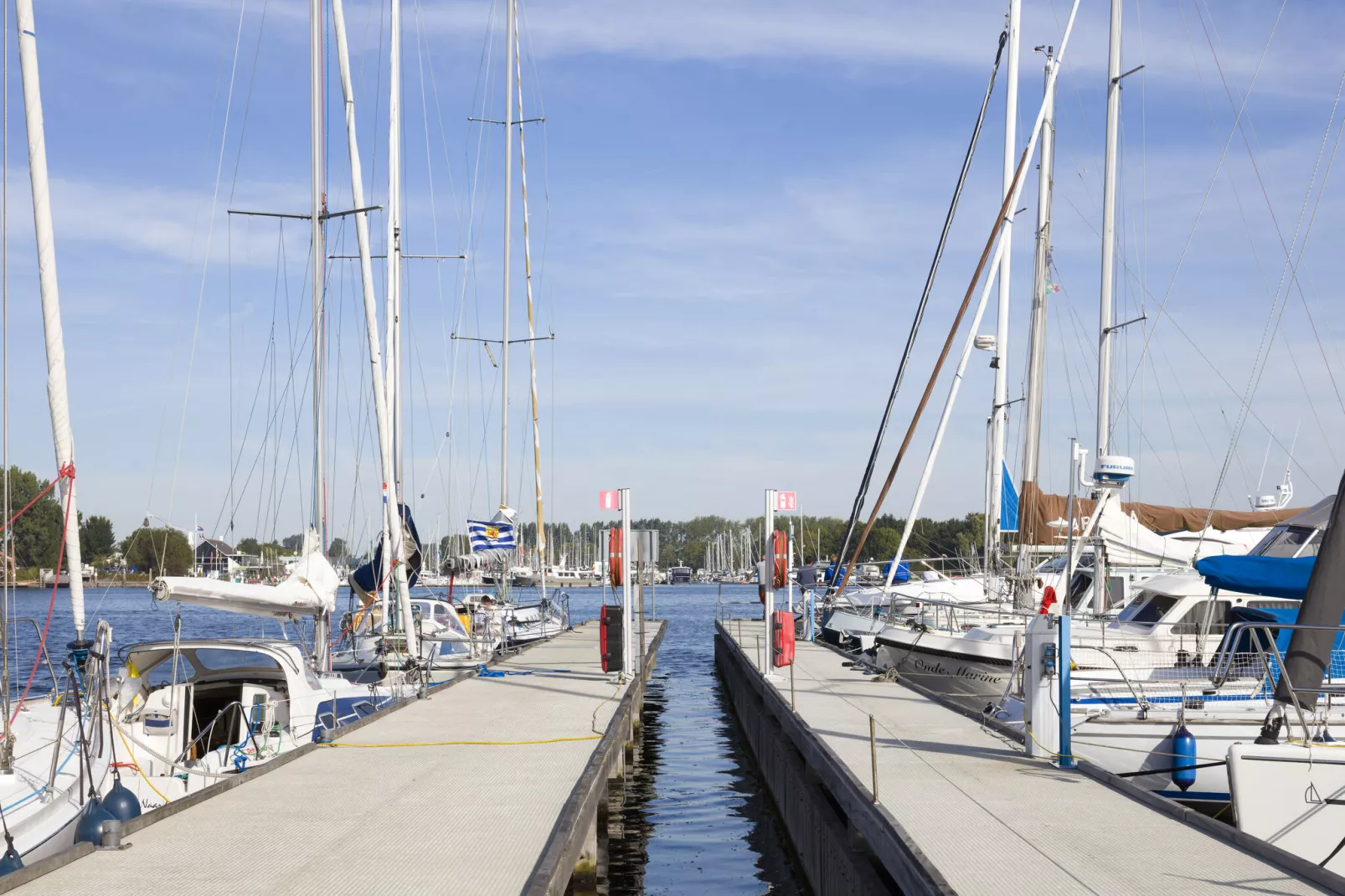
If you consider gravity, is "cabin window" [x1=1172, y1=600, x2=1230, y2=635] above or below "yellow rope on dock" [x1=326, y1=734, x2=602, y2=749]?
above

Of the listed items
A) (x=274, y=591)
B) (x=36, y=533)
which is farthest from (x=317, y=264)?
(x=36, y=533)

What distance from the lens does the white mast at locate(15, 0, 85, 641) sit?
1153cm

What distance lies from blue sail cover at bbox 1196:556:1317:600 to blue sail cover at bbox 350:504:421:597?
15509 mm

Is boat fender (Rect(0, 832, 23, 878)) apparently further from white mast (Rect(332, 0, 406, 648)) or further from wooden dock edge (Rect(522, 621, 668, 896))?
white mast (Rect(332, 0, 406, 648))

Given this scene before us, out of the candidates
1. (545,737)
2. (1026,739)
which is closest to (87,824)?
(545,737)

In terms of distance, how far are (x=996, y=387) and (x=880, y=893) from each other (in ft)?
80.1

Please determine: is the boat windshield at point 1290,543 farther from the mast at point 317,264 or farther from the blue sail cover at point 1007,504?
the mast at point 317,264

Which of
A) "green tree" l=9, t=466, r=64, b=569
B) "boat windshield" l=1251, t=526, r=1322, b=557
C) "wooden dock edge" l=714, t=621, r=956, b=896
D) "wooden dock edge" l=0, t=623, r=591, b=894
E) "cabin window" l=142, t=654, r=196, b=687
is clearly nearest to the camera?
"wooden dock edge" l=0, t=623, r=591, b=894

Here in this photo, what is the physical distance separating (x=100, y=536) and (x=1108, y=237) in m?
125

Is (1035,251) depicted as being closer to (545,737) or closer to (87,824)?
(545,737)

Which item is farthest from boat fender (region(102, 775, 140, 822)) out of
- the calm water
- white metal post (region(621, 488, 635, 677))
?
white metal post (region(621, 488, 635, 677))

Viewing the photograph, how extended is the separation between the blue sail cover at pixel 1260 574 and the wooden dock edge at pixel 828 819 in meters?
6.52

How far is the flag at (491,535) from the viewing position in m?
34.2

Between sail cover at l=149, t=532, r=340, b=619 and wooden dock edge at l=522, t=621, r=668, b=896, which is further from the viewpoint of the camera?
sail cover at l=149, t=532, r=340, b=619
